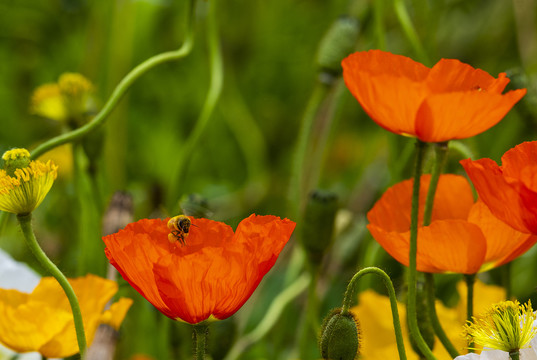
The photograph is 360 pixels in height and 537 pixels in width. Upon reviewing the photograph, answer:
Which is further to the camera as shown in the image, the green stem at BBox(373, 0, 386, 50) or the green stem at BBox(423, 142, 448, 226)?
the green stem at BBox(373, 0, 386, 50)

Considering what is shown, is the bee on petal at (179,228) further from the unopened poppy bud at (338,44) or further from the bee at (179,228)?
the unopened poppy bud at (338,44)

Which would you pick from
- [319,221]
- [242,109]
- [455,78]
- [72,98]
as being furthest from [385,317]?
[242,109]

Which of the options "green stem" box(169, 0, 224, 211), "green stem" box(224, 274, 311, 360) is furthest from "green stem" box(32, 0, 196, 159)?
"green stem" box(224, 274, 311, 360)

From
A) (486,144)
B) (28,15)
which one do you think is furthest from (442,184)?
(28,15)

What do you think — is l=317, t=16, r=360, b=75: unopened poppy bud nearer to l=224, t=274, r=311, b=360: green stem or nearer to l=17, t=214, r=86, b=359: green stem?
l=224, t=274, r=311, b=360: green stem

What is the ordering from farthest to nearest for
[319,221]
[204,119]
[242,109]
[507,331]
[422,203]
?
[242,109] < [204,119] < [319,221] < [422,203] < [507,331]

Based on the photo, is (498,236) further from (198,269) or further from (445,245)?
(198,269)

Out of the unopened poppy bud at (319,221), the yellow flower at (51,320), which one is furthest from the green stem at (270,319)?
the yellow flower at (51,320)
